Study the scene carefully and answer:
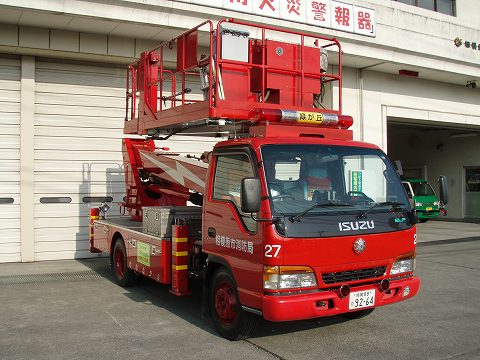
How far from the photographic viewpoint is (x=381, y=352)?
482 cm

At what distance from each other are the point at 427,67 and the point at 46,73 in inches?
391

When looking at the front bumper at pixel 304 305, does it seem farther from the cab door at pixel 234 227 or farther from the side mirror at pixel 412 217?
the side mirror at pixel 412 217

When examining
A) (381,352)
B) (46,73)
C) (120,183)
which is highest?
(46,73)

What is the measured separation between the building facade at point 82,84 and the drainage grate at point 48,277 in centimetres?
162

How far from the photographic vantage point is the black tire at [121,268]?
7795 mm

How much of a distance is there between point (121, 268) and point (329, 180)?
426 cm

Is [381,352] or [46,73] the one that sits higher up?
[46,73]

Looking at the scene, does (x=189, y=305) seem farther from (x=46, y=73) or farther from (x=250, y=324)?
(x=46, y=73)

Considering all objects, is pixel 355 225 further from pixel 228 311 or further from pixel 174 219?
pixel 174 219

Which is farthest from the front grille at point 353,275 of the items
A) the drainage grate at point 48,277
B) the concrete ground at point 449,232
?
the concrete ground at point 449,232

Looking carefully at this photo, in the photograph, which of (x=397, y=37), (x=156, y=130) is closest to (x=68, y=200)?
(x=156, y=130)

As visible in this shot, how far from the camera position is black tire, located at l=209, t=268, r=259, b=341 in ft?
16.5

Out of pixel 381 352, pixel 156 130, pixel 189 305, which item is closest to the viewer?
pixel 381 352

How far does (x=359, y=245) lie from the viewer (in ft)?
16.0
